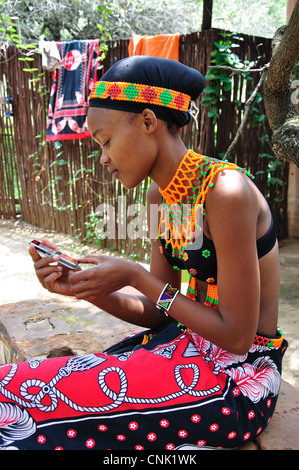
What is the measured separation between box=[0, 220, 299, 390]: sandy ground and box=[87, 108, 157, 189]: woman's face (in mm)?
1688

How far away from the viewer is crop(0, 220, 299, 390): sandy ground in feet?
10.6

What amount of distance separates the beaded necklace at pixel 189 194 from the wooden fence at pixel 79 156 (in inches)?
124

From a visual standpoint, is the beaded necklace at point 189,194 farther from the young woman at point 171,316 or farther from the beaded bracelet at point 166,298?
the beaded bracelet at point 166,298

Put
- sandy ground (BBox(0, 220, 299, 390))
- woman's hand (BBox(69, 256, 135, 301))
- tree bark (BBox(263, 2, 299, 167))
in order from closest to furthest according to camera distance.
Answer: woman's hand (BBox(69, 256, 135, 301))
tree bark (BBox(263, 2, 299, 167))
sandy ground (BBox(0, 220, 299, 390))

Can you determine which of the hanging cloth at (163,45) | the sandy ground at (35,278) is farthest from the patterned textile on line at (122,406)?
the hanging cloth at (163,45)

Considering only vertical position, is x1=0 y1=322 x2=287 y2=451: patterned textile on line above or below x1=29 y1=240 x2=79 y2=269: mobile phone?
below

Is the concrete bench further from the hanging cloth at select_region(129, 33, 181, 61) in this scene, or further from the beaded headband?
the hanging cloth at select_region(129, 33, 181, 61)

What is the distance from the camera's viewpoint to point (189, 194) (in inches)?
54.9

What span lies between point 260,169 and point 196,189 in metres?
4.28

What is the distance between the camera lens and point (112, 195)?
5.43 m

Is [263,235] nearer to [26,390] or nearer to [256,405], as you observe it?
[256,405]

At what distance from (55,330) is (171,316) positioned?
119cm

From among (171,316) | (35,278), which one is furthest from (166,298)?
(35,278)

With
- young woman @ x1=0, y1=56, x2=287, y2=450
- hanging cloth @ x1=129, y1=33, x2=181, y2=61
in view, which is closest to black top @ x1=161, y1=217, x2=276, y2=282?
young woman @ x1=0, y1=56, x2=287, y2=450
